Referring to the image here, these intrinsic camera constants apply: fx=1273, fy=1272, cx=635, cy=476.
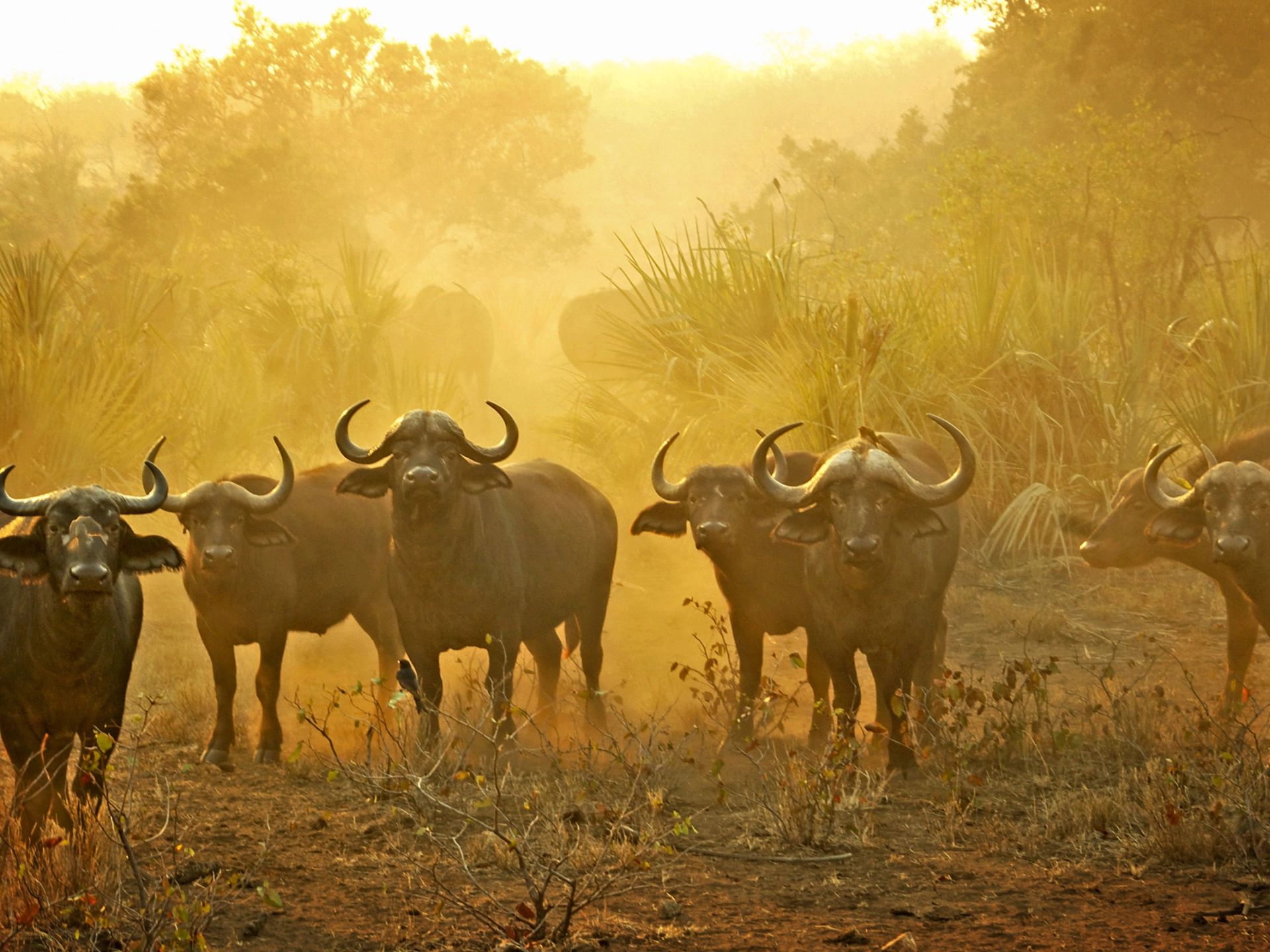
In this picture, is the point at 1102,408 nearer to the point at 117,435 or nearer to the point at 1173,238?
the point at 1173,238

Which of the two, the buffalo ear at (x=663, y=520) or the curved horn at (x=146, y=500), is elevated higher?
the curved horn at (x=146, y=500)

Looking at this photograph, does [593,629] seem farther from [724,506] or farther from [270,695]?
[270,695]

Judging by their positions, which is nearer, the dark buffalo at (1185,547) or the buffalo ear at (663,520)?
the dark buffalo at (1185,547)

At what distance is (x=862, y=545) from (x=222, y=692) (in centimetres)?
396

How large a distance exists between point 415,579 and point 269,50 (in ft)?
114

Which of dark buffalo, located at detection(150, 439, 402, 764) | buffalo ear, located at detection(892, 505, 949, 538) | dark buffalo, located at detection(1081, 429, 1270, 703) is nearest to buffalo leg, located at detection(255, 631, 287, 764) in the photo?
dark buffalo, located at detection(150, 439, 402, 764)

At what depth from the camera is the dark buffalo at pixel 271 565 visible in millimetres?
7473

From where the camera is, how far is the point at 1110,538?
812cm

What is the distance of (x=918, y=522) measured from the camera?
22.0ft

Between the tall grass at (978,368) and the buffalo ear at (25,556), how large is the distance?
6.56 m

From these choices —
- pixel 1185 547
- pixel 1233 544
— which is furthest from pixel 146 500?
pixel 1185 547

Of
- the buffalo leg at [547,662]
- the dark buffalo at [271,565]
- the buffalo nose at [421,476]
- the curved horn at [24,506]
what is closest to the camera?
the curved horn at [24,506]

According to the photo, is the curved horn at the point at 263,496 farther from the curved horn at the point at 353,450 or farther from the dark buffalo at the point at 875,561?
the dark buffalo at the point at 875,561

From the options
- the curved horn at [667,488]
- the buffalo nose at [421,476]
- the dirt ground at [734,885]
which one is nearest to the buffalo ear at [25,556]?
the dirt ground at [734,885]
